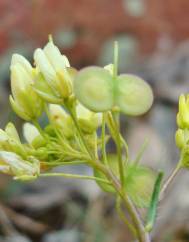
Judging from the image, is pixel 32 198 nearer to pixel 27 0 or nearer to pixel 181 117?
pixel 27 0

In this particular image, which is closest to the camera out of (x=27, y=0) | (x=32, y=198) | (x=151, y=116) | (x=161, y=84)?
(x=32, y=198)

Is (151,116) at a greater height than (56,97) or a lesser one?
lesser

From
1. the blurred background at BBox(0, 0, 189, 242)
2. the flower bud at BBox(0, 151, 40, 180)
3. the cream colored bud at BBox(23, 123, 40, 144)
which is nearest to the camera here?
the flower bud at BBox(0, 151, 40, 180)

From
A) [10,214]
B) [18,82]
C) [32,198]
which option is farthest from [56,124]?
[32,198]

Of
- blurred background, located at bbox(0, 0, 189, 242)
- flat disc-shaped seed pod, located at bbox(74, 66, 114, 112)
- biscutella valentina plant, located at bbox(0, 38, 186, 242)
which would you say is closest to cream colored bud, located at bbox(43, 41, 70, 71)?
biscutella valentina plant, located at bbox(0, 38, 186, 242)

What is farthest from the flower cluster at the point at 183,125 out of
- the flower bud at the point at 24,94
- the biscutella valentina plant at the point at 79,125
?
the flower bud at the point at 24,94

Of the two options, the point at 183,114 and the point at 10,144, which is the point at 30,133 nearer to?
the point at 10,144

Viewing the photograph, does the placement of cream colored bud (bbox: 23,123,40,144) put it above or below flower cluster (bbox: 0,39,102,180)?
below

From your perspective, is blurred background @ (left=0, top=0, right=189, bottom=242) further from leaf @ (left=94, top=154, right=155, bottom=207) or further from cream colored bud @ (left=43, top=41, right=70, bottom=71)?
cream colored bud @ (left=43, top=41, right=70, bottom=71)
